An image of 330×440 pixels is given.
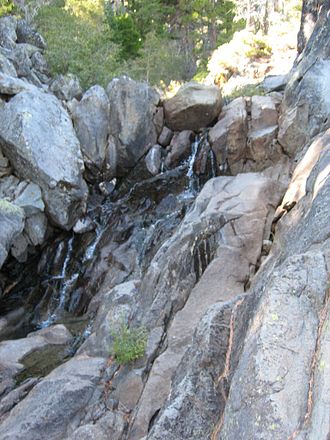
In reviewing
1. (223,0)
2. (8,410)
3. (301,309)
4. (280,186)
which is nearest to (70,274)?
(8,410)

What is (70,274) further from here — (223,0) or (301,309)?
(223,0)

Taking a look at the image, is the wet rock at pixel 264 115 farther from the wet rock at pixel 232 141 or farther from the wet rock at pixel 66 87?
the wet rock at pixel 66 87

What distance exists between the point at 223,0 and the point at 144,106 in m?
15.4

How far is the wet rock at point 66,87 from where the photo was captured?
16.5 m

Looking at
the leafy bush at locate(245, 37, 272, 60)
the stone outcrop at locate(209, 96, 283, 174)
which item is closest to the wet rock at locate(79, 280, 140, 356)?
the stone outcrop at locate(209, 96, 283, 174)

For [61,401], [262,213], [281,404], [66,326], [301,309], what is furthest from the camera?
[66,326]

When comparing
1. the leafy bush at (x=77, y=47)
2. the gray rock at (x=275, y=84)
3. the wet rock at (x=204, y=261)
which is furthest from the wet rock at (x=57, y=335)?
the gray rock at (x=275, y=84)

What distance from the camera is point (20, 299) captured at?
44.3ft

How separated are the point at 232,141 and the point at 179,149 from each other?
211 centimetres

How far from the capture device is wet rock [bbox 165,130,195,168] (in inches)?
634

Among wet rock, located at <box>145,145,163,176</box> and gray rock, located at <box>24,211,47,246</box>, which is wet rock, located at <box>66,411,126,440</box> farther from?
wet rock, located at <box>145,145,163,176</box>

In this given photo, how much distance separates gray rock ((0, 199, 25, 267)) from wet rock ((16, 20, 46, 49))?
9.25 meters

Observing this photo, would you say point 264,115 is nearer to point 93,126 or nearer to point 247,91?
point 247,91

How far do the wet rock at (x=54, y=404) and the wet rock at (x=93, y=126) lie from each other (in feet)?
28.4
